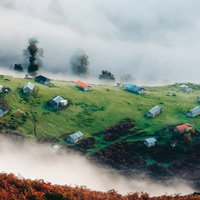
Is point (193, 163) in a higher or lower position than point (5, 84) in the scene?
lower

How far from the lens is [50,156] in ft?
298

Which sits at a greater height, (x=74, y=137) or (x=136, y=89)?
(x=136, y=89)

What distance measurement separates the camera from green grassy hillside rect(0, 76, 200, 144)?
338 ft

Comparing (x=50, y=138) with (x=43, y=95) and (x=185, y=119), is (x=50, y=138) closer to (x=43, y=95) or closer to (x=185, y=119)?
(x=43, y=95)

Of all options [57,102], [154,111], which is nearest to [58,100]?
[57,102]

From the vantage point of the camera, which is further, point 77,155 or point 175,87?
point 175,87

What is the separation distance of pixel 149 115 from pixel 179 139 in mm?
16189

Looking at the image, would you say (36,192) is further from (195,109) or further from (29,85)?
(195,109)

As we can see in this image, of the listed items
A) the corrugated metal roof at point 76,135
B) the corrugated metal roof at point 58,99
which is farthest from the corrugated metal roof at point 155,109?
the corrugated metal roof at point 58,99

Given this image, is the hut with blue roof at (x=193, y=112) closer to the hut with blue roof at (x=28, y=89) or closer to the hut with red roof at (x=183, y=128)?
the hut with red roof at (x=183, y=128)

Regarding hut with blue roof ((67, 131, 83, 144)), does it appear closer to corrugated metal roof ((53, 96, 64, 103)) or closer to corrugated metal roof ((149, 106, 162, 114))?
corrugated metal roof ((53, 96, 64, 103))

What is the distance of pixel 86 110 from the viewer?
114 metres

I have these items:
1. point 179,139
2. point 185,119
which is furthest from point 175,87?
point 179,139

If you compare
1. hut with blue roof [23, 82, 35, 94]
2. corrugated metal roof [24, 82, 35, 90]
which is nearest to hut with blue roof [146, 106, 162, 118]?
hut with blue roof [23, 82, 35, 94]
